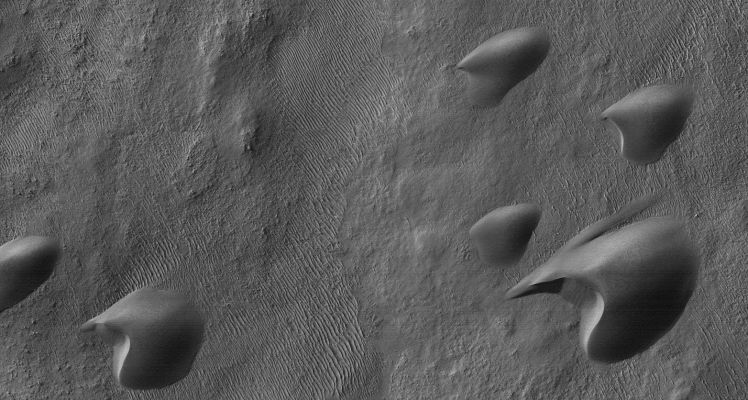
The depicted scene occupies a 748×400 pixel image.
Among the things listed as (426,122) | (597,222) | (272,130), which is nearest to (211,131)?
(272,130)

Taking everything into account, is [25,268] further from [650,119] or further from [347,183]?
[650,119]

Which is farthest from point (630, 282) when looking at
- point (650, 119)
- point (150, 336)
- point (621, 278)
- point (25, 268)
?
point (25, 268)

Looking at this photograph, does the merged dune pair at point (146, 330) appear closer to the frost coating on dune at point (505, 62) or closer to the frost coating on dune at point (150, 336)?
the frost coating on dune at point (150, 336)

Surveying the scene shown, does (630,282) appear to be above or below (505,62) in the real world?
below

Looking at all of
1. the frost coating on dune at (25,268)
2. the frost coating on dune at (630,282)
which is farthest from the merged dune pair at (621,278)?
the frost coating on dune at (25,268)

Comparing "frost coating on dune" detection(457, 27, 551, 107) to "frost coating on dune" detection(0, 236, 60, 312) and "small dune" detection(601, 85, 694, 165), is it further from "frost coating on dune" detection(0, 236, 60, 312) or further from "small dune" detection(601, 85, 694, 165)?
"frost coating on dune" detection(0, 236, 60, 312)

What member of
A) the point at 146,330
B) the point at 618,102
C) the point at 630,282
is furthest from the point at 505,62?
the point at 146,330

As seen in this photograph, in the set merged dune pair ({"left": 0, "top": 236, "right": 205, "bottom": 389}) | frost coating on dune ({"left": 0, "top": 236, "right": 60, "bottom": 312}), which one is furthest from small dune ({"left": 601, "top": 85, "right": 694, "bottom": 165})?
frost coating on dune ({"left": 0, "top": 236, "right": 60, "bottom": 312})
